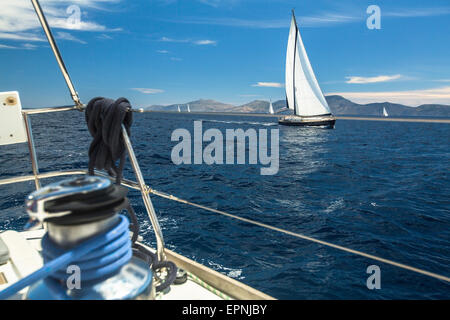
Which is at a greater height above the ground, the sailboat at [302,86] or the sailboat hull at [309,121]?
the sailboat at [302,86]

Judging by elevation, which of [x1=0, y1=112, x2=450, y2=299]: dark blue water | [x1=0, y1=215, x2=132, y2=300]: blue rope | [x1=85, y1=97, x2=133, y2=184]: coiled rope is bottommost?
[x1=0, y1=112, x2=450, y2=299]: dark blue water

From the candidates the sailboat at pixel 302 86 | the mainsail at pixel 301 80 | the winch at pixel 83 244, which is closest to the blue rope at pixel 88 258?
the winch at pixel 83 244

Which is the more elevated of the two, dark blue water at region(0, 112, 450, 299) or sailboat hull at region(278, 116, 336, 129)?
sailboat hull at region(278, 116, 336, 129)

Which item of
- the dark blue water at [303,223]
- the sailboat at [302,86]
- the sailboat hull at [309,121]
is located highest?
the sailboat at [302,86]

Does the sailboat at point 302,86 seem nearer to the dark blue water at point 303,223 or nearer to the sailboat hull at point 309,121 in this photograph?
the sailboat hull at point 309,121

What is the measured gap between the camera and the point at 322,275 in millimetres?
6043

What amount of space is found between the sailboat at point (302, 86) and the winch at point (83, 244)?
5254 cm

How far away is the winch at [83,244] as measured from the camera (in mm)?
1198

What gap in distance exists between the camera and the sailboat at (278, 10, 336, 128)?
5309 cm

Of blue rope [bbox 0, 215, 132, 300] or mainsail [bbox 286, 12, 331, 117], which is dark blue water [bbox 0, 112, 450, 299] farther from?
mainsail [bbox 286, 12, 331, 117]

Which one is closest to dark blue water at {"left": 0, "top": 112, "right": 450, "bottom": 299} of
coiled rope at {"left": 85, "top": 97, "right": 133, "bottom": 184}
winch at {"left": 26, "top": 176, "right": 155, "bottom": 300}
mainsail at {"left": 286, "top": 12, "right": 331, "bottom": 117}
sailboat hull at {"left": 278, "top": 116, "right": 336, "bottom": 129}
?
coiled rope at {"left": 85, "top": 97, "right": 133, "bottom": 184}

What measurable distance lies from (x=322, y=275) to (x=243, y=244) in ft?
6.58

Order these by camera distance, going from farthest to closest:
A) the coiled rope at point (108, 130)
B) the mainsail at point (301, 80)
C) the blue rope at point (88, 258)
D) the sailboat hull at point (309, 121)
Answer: the sailboat hull at point (309, 121)
the mainsail at point (301, 80)
the coiled rope at point (108, 130)
the blue rope at point (88, 258)

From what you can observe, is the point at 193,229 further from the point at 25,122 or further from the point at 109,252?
the point at 109,252
